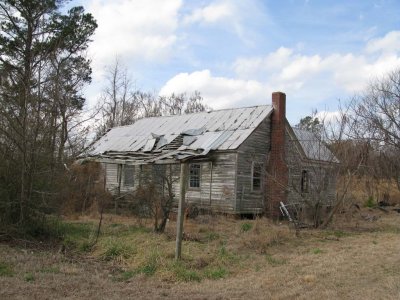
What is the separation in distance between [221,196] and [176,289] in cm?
1285

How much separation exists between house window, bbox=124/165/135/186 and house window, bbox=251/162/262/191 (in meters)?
7.47

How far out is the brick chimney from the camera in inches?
821

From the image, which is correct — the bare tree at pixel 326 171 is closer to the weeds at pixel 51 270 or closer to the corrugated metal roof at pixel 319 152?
the corrugated metal roof at pixel 319 152

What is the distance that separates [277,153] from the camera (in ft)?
70.0

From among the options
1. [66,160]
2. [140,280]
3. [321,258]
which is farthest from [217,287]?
[66,160]

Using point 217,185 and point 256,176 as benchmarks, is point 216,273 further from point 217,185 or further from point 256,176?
point 256,176

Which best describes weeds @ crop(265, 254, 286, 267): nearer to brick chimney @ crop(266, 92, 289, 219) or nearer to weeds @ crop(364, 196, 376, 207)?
brick chimney @ crop(266, 92, 289, 219)

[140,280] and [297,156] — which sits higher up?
[297,156]

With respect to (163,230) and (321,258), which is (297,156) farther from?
(321,258)

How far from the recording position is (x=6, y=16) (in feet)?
81.2

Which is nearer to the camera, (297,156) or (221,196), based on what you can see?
(297,156)

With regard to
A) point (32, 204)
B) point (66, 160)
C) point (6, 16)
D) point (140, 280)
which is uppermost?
point (6, 16)

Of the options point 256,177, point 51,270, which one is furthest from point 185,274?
point 256,177

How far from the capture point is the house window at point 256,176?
2088 centimetres
